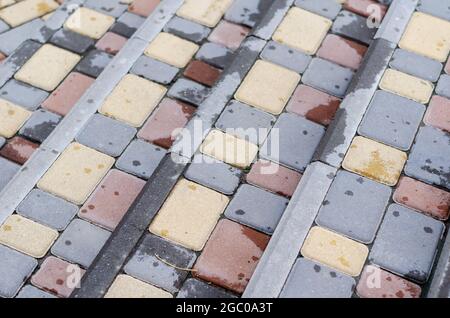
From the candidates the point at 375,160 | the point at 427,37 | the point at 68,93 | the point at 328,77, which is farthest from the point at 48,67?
the point at 427,37

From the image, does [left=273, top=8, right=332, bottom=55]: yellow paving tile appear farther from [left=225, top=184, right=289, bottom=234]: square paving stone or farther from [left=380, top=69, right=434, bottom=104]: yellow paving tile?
[left=225, top=184, right=289, bottom=234]: square paving stone

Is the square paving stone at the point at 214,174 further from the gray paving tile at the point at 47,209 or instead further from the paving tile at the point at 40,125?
the paving tile at the point at 40,125

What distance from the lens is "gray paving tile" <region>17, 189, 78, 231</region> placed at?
2531 mm

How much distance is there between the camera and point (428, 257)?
2.31 metres

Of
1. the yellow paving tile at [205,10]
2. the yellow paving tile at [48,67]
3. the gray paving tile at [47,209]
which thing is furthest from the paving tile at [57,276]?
the yellow paving tile at [205,10]

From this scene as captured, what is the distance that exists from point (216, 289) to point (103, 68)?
1419mm

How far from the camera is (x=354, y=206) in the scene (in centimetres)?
242

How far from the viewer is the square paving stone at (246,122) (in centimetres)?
270

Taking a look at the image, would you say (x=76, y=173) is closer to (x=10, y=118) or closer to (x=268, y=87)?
(x=10, y=118)

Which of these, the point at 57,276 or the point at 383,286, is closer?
the point at 383,286

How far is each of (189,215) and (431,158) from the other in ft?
3.34

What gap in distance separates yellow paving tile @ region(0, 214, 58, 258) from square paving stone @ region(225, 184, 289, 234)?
2.33ft

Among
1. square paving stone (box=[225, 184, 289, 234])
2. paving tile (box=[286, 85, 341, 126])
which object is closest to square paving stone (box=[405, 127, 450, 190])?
paving tile (box=[286, 85, 341, 126])

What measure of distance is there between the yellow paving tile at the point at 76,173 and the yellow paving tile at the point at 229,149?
427 millimetres
